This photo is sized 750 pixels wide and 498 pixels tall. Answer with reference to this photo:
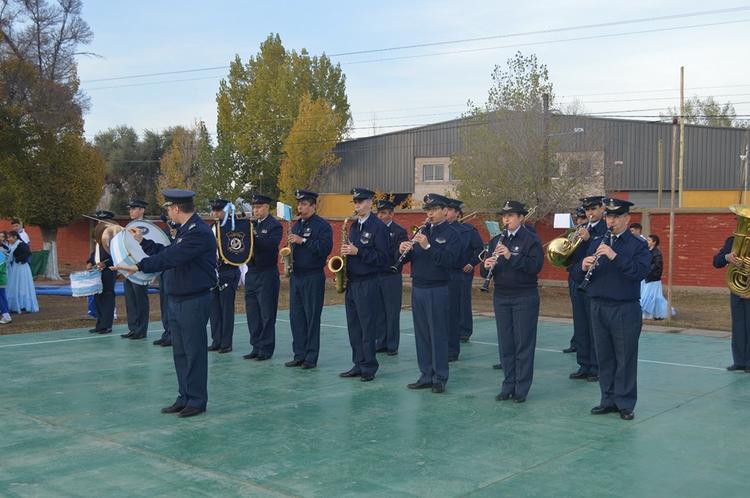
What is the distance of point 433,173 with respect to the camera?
45.1 metres

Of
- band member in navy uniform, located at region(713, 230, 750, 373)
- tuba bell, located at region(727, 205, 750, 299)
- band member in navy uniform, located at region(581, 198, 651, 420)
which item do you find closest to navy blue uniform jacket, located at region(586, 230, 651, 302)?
band member in navy uniform, located at region(581, 198, 651, 420)

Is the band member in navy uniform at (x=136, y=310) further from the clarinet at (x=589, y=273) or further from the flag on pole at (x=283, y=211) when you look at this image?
the clarinet at (x=589, y=273)

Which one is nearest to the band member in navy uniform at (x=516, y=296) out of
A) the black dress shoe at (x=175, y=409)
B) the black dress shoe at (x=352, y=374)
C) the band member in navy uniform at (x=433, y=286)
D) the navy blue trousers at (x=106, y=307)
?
the band member in navy uniform at (x=433, y=286)

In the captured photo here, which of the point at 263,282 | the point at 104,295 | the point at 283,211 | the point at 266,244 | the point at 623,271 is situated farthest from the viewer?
the point at 104,295

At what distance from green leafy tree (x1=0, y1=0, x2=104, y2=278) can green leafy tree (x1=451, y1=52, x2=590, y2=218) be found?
1252cm

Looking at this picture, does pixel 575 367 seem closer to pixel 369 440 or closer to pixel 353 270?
pixel 353 270

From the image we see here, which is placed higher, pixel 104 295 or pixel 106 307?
pixel 104 295

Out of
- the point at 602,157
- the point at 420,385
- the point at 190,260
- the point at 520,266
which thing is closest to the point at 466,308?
the point at 420,385

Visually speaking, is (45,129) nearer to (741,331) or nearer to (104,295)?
(104,295)

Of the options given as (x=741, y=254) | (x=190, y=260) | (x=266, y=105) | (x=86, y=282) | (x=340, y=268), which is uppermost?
(x=266, y=105)

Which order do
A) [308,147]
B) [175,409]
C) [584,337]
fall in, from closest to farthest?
[175,409] < [584,337] < [308,147]

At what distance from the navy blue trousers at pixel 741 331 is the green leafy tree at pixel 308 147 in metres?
36.3

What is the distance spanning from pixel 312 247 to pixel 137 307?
14.0ft

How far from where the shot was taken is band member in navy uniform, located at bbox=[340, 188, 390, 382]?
8969 millimetres
